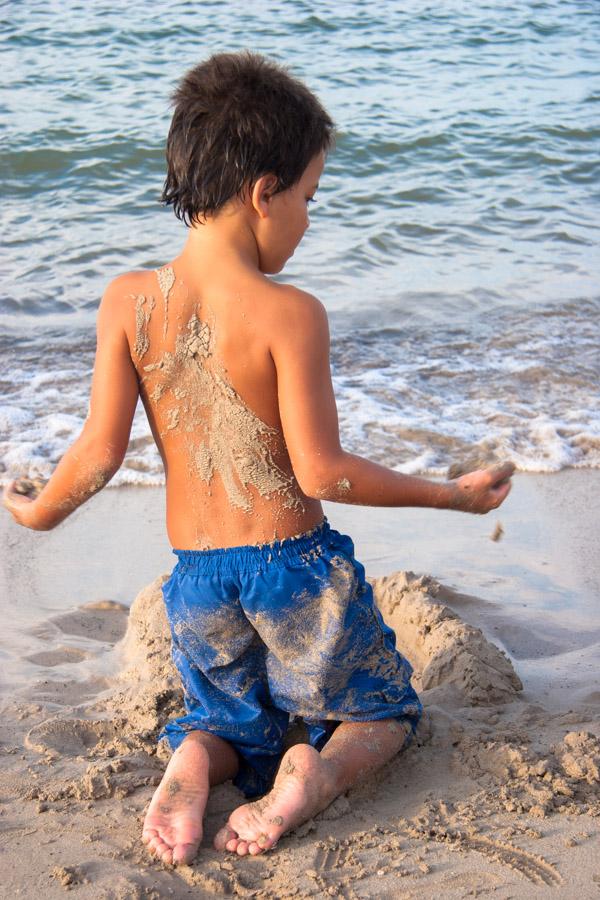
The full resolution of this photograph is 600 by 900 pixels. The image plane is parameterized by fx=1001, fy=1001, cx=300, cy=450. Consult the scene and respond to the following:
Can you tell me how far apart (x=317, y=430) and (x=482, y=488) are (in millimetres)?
370

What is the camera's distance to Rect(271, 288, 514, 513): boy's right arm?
1965 millimetres

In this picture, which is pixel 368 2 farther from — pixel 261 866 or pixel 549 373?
pixel 261 866

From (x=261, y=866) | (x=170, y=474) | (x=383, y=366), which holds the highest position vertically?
(x=170, y=474)

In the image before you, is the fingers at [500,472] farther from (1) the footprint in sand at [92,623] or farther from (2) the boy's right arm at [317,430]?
(1) the footprint in sand at [92,623]

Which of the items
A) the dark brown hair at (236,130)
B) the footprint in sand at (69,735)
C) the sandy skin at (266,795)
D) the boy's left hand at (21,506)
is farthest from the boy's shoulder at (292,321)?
the footprint in sand at (69,735)

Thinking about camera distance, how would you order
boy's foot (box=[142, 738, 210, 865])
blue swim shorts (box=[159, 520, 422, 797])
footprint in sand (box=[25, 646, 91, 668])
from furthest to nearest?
footprint in sand (box=[25, 646, 91, 668]) → blue swim shorts (box=[159, 520, 422, 797]) → boy's foot (box=[142, 738, 210, 865])

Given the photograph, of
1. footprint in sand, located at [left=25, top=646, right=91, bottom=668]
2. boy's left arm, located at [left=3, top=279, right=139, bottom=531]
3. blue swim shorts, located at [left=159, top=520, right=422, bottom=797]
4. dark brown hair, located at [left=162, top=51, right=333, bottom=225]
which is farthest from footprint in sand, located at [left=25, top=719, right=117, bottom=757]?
dark brown hair, located at [left=162, top=51, right=333, bottom=225]

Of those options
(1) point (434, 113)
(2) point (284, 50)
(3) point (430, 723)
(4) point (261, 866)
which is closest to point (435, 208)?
(1) point (434, 113)

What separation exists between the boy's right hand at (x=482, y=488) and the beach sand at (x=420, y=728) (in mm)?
588

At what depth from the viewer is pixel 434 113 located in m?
11.2

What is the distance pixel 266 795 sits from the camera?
205 cm

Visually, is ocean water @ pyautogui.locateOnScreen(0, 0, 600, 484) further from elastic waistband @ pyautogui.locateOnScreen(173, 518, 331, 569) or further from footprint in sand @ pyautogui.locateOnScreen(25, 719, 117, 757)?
elastic waistband @ pyautogui.locateOnScreen(173, 518, 331, 569)

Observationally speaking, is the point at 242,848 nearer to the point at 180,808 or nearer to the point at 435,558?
the point at 180,808

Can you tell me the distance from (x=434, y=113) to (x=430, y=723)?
9.89m
